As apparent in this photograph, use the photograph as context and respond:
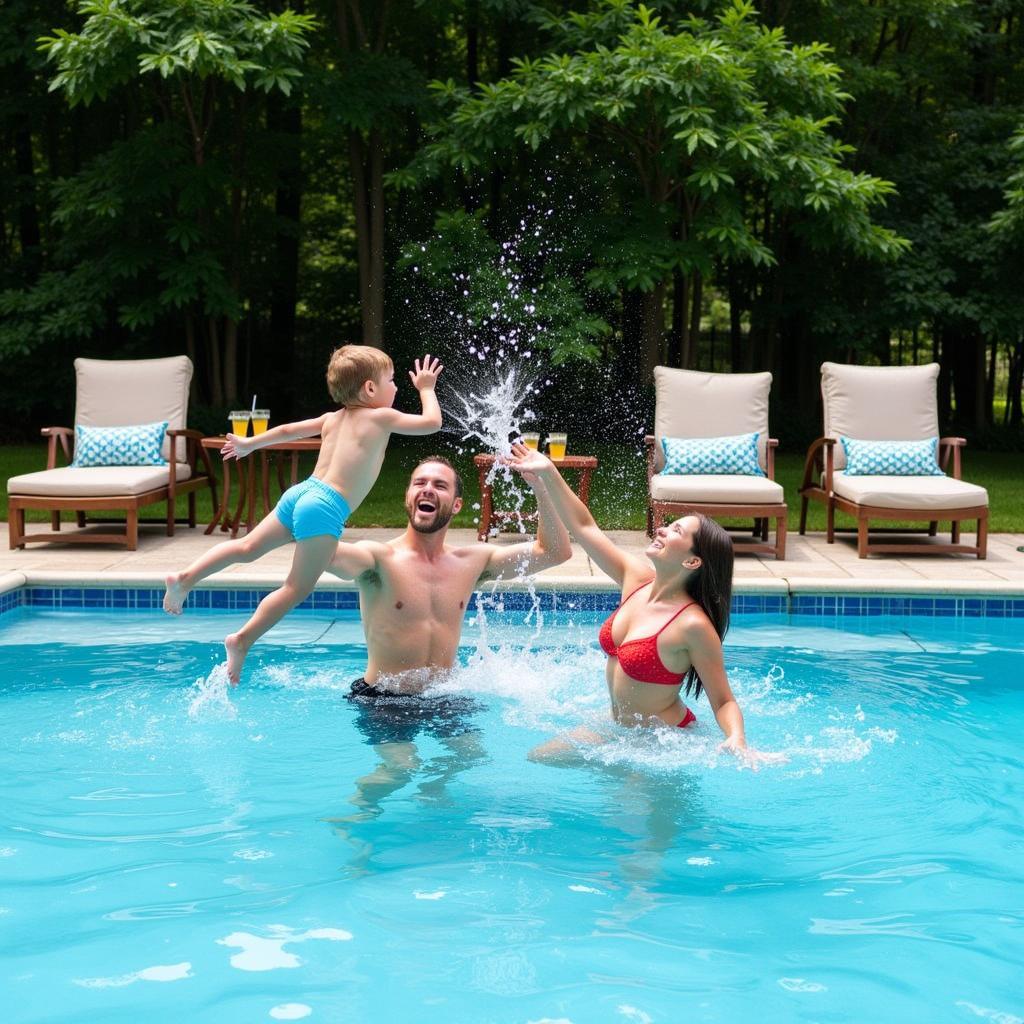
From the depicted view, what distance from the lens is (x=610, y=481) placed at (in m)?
11.9

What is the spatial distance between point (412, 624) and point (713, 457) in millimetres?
4727

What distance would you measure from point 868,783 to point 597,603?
2.49 metres

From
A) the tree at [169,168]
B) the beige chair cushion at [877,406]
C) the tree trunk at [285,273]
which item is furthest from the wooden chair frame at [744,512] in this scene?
the tree trunk at [285,273]

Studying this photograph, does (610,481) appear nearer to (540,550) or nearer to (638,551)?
(638,551)

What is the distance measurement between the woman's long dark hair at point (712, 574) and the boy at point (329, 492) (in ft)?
4.06

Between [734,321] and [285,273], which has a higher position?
[285,273]

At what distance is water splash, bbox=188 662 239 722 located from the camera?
5.21 metres

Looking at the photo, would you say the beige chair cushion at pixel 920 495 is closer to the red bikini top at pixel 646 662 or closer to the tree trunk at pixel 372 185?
the red bikini top at pixel 646 662

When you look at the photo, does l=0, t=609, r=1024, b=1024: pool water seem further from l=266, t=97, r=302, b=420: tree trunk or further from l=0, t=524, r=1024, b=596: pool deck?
l=266, t=97, r=302, b=420: tree trunk

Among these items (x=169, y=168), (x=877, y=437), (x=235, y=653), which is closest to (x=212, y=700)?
(x=235, y=653)

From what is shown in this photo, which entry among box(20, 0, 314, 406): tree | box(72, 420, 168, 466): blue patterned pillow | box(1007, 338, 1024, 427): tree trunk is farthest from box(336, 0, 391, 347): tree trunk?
box(1007, 338, 1024, 427): tree trunk

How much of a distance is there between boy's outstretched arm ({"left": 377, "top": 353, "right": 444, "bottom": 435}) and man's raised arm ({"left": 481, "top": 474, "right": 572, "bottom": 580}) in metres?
0.49

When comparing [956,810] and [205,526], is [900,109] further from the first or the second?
[956,810]

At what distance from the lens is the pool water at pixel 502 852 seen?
3082mm
